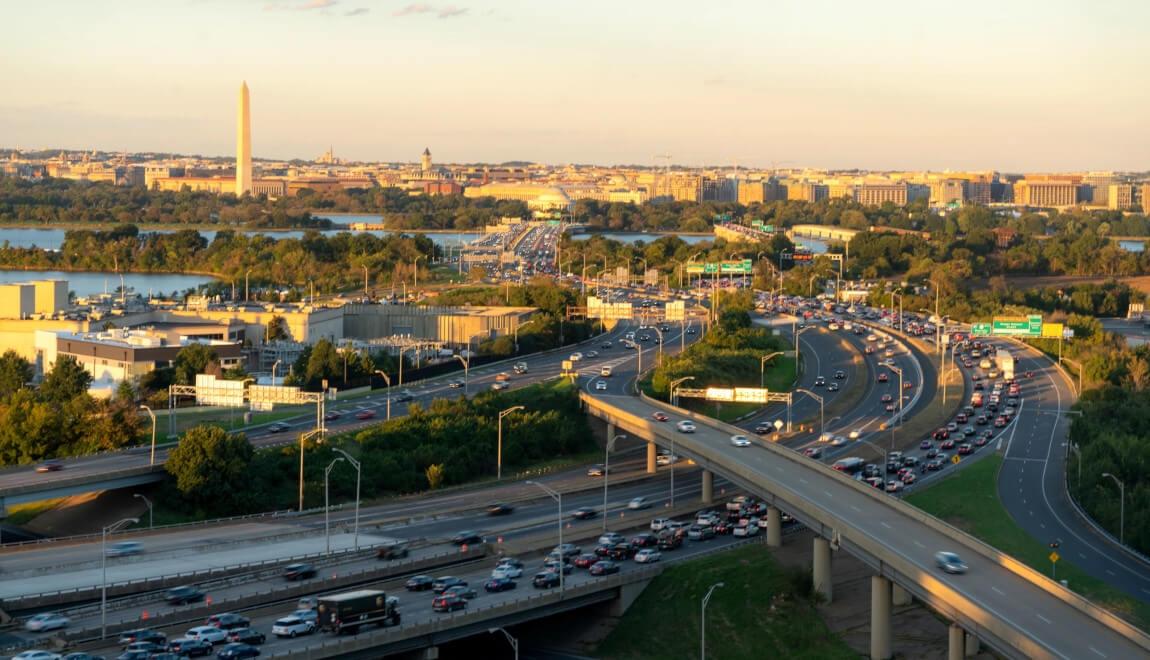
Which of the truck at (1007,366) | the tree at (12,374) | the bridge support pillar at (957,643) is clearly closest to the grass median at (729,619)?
the bridge support pillar at (957,643)

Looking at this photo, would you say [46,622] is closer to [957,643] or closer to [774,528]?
[957,643]

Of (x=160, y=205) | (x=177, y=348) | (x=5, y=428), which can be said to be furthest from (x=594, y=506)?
Result: (x=160, y=205)

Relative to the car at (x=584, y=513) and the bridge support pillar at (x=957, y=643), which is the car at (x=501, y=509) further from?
the bridge support pillar at (x=957, y=643)

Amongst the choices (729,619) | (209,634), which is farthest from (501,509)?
(209,634)

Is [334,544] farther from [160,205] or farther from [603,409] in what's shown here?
[160,205]

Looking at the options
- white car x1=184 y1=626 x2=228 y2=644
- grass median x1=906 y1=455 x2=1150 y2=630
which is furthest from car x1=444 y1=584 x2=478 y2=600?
grass median x1=906 y1=455 x2=1150 y2=630

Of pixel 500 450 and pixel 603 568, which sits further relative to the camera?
pixel 500 450
